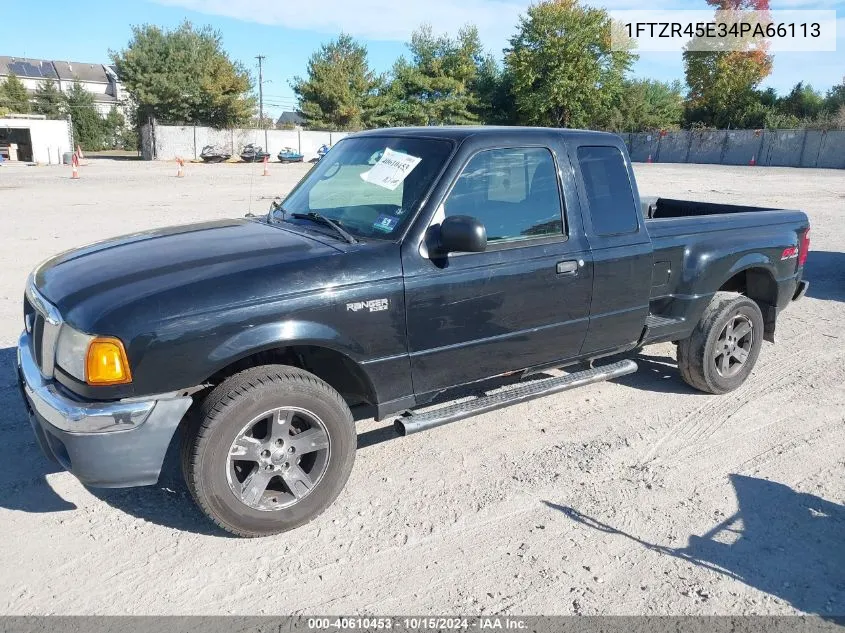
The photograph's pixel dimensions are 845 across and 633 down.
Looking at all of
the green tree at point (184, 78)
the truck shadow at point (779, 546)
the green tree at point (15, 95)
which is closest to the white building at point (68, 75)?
the green tree at point (15, 95)

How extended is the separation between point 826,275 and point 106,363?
32.2 ft

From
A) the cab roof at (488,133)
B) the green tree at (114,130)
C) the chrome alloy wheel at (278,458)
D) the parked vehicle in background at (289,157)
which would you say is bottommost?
the chrome alloy wheel at (278,458)

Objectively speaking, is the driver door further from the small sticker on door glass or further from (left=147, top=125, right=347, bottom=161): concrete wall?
(left=147, top=125, right=347, bottom=161): concrete wall

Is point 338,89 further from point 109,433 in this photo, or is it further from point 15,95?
point 109,433

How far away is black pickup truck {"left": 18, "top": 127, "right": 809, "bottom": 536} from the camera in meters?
2.92

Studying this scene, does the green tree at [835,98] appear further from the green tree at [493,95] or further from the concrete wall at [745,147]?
the green tree at [493,95]

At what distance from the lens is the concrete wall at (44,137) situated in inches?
1806

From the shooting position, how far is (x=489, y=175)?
12.7ft

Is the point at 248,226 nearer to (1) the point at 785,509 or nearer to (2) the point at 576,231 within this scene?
(2) the point at 576,231

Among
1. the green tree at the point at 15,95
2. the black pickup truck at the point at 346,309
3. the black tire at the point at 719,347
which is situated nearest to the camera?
the black pickup truck at the point at 346,309

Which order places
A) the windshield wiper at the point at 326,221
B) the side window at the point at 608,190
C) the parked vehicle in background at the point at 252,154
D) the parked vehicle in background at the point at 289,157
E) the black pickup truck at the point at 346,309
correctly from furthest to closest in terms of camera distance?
the parked vehicle in background at the point at 289,157, the parked vehicle in background at the point at 252,154, the side window at the point at 608,190, the windshield wiper at the point at 326,221, the black pickup truck at the point at 346,309

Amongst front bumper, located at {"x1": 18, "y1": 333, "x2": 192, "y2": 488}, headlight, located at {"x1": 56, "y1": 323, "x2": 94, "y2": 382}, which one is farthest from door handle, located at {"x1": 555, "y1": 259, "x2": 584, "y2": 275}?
headlight, located at {"x1": 56, "y1": 323, "x2": 94, "y2": 382}

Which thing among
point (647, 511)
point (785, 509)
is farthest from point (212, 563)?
point (785, 509)

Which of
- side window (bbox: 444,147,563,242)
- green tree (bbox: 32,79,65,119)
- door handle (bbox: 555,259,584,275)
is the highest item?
green tree (bbox: 32,79,65,119)
